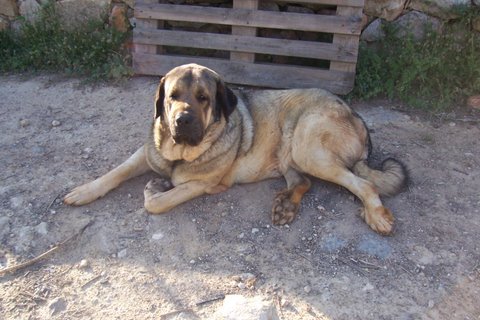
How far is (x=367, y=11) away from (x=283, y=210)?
10.0 feet

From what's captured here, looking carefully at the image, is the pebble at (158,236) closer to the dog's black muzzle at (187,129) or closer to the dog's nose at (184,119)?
the dog's black muzzle at (187,129)

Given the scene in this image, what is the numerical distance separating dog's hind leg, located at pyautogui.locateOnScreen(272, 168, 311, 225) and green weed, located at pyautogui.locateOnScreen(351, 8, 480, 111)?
1768 mm

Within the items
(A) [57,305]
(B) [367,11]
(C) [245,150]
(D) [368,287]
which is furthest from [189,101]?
(B) [367,11]

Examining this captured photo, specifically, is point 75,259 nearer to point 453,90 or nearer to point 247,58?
point 247,58

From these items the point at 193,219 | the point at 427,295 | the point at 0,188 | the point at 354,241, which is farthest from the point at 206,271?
the point at 0,188

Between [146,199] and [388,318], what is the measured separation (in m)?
2.04

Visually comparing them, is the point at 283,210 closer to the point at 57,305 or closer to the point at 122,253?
the point at 122,253

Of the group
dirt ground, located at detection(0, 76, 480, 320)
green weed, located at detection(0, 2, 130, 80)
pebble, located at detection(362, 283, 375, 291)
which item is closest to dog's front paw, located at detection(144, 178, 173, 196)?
dirt ground, located at detection(0, 76, 480, 320)

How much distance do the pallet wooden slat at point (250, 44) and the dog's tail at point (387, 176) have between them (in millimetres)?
1717

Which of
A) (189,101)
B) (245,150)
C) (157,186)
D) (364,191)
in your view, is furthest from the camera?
(245,150)

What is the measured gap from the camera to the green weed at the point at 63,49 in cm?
587

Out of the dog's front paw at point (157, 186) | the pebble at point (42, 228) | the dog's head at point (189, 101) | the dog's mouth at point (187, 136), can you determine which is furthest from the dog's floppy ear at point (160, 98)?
the pebble at point (42, 228)

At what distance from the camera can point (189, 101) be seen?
346cm

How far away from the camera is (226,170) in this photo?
3.98 metres
